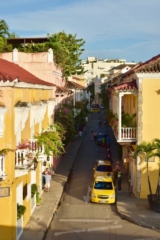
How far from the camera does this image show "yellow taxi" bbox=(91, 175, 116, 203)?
2056cm

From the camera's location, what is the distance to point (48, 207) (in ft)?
64.1

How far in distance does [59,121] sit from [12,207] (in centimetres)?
1427

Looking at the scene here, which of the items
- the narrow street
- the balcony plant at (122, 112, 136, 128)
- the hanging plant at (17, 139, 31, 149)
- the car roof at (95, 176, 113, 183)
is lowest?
the narrow street

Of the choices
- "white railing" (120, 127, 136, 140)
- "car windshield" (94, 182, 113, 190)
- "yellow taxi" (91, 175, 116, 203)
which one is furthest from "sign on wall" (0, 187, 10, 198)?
"white railing" (120, 127, 136, 140)

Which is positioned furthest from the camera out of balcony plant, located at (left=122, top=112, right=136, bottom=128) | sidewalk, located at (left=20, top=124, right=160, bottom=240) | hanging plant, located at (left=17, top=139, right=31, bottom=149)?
balcony plant, located at (left=122, top=112, right=136, bottom=128)

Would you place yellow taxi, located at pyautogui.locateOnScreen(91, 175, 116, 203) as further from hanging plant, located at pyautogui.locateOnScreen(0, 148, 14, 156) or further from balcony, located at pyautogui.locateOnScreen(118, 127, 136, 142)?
hanging plant, located at pyautogui.locateOnScreen(0, 148, 14, 156)

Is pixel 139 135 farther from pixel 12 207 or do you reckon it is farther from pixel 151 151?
pixel 12 207

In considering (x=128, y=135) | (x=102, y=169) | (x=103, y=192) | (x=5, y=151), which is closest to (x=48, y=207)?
(x=103, y=192)

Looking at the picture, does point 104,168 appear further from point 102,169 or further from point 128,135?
point 128,135

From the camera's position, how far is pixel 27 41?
33438 millimetres

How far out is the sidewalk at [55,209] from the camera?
53.5ft

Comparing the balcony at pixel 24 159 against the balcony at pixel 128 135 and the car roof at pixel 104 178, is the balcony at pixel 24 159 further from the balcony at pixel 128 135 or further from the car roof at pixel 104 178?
the balcony at pixel 128 135

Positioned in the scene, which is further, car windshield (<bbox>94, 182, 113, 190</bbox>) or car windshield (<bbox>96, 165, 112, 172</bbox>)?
car windshield (<bbox>96, 165, 112, 172</bbox>)

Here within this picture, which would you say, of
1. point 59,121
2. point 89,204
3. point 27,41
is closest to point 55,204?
point 89,204
